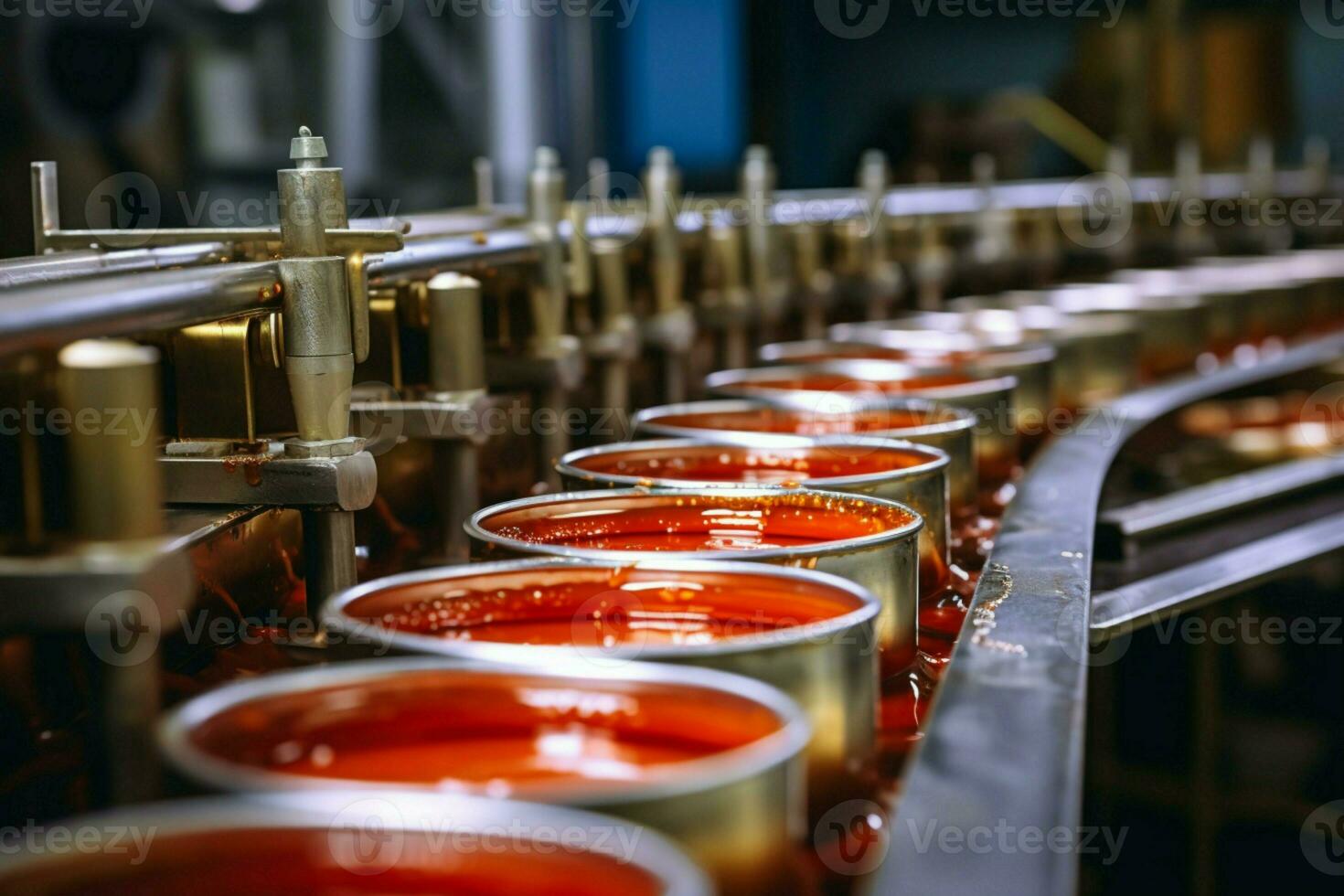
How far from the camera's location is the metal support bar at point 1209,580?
2047 millimetres

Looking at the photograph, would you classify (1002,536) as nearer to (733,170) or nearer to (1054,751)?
(1054,751)

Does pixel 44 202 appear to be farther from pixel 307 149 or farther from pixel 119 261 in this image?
Answer: pixel 307 149

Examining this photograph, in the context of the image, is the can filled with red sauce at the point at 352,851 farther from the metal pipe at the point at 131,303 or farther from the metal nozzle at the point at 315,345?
the metal nozzle at the point at 315,345

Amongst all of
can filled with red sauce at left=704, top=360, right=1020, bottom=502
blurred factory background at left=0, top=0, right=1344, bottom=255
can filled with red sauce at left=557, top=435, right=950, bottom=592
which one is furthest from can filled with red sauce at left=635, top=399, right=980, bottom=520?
blurred factory background at left=0, top=0, right=1344, bottom=255

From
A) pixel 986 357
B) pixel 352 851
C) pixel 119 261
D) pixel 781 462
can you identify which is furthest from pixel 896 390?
pixel 352 851

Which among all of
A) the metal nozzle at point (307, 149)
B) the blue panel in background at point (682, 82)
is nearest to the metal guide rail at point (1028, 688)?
the metal nozzle at point (307, 149)

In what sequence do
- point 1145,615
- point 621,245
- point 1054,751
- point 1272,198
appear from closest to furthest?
point 1054,751 < point 1145,615 < point 621,245 < point 1272,198

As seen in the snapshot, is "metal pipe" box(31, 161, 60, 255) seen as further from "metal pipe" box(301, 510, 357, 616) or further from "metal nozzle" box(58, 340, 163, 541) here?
"metal nozzle" box(58, 340, 163, 541)

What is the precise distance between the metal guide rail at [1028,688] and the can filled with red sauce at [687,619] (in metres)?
0.07

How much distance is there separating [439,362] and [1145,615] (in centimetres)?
100

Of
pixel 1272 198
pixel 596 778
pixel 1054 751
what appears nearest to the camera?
pixel 596 778

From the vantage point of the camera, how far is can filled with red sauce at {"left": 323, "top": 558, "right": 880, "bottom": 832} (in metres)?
1.06

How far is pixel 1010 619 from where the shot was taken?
5.07ft

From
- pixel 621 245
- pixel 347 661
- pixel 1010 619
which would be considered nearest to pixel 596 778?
pixel 347 661
